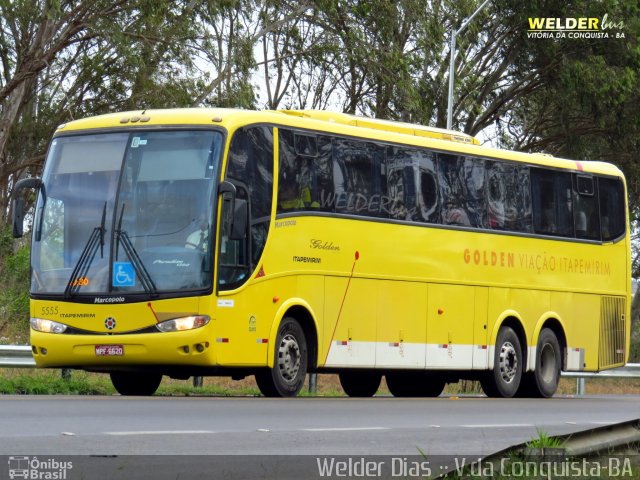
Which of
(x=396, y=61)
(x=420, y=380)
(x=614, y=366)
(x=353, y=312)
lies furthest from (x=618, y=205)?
(x=396, y=61)

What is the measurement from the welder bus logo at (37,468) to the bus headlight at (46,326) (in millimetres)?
9831

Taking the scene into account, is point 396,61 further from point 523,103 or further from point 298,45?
point 523,103

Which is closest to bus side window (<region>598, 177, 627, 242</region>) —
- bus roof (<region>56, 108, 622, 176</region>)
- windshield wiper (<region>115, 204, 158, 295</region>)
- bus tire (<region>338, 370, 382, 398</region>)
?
bus roof (<region>56, 108, 622, 176</region>)

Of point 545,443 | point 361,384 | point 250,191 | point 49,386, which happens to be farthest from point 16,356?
point 545,443

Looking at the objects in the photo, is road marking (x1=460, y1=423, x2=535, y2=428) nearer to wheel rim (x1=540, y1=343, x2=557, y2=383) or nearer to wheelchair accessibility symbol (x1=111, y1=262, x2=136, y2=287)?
wheelchair accessibility symbol (x1=111, y1=262, x2=136, y2=287)

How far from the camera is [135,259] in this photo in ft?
A: 57.9

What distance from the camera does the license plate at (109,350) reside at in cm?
1748

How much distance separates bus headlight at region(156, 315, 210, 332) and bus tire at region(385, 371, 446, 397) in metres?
7.41

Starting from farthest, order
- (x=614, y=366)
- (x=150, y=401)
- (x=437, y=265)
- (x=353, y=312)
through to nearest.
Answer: (x=614, y=366) < (x=437, y=265) < (x=353, y=312) < (x=150, y=401)

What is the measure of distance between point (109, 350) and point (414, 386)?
7.99 meters

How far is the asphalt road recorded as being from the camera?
961 cm

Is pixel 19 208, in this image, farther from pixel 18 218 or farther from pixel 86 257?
pixel 86 257

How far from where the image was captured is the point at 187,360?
17.4m

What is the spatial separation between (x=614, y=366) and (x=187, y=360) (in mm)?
10660
